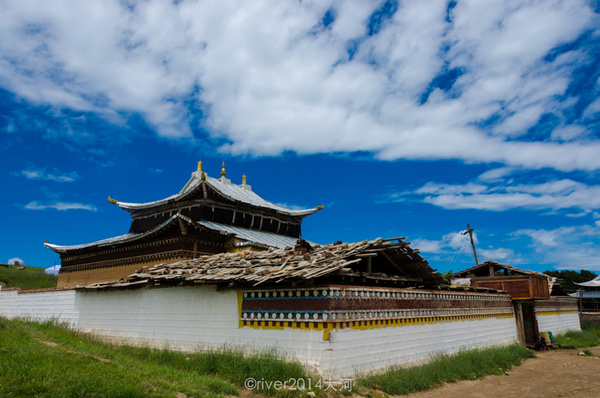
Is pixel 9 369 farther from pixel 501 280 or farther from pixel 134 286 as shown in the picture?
pixel 501 280

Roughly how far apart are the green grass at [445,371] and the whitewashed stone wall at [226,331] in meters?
0.38

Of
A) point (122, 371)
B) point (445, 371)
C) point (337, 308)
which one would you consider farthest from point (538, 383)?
point (122, 371)

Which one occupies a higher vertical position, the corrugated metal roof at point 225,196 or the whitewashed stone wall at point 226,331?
the corrugated metal roof at point 225,196

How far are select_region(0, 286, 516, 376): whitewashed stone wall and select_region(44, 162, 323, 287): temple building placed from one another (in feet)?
15.3

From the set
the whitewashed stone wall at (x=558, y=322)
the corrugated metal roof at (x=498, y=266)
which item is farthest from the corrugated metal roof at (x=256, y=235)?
the whitewashed stone wall at (x=558, y=322)

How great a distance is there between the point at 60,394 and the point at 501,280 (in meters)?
20.3

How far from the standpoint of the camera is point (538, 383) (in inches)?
486

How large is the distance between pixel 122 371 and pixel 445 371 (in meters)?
8.18

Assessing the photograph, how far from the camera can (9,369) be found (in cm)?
754

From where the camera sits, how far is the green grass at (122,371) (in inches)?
277

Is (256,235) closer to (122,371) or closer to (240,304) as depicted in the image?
(240,304)

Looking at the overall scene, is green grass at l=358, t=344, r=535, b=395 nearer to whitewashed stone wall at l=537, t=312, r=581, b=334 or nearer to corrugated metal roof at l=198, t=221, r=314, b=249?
whitewashed stone wall at l=537, t=312, r=581, b=334

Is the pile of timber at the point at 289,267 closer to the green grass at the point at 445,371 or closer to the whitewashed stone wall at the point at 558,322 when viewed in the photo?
the green grass at the point at 445,371

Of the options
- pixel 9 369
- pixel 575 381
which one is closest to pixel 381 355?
pixel 575 381
